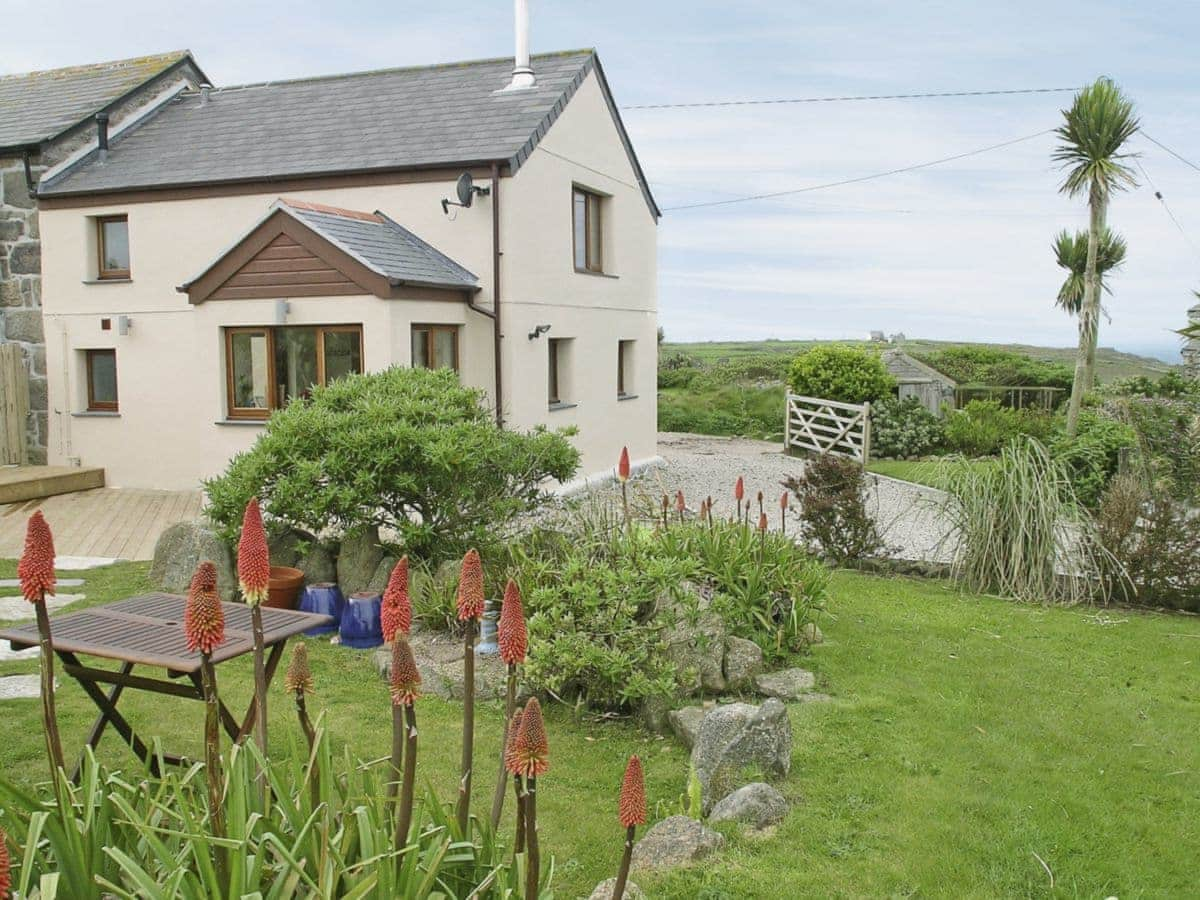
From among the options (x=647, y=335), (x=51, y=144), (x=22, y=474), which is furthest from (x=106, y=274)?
(x=647, y=335)

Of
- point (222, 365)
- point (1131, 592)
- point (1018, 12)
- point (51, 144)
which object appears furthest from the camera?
point (51, 144)

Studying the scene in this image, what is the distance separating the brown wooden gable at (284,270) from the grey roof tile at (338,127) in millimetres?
2316

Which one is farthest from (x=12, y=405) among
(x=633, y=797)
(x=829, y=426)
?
(x=633, y=797)

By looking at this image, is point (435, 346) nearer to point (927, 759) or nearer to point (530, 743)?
point (927, 759)

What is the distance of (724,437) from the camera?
2708cm

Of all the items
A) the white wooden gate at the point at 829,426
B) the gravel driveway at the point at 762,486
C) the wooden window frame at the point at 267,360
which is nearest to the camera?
the gravel driveway at the point at 762,486

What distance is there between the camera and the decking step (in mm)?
14430

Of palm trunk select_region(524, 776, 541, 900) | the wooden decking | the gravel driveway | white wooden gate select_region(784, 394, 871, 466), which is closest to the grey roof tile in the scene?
the wooden decking

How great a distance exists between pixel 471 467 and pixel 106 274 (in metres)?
10.8

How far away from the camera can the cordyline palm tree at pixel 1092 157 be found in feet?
72.4

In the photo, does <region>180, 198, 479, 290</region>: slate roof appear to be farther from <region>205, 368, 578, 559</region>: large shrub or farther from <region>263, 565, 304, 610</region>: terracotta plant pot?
<region>263, 565, 304, 610</region>: terracotta plant pot

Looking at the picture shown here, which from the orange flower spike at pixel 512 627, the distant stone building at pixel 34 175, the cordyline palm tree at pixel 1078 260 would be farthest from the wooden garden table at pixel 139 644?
the cordyline palm tree at pixel 1078 260

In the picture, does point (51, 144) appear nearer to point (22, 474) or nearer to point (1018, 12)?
point (22, 474)

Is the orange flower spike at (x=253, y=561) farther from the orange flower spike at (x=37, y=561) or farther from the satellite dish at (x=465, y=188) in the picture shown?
the satellite dish at (x=465, y=188)
